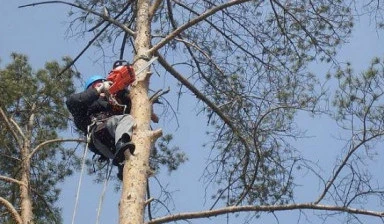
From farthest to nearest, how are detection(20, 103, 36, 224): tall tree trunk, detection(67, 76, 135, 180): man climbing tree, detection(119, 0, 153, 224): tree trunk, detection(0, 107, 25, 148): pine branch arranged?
detection(0, 107, 25, 148): pine branch, detection(20, 103, 36, 224): tall tree trunk, detection(67, 76, 135, 180): man climbing tree, detection(119, 0, 153, 224): tree trunk

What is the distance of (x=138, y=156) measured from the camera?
179 inches

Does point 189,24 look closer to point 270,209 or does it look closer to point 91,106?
point 91,106

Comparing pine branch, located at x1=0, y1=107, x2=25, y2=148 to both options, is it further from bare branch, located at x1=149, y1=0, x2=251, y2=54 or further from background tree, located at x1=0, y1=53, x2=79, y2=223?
bare branch, located at x1=149, y1=0, x2=251, y2=54

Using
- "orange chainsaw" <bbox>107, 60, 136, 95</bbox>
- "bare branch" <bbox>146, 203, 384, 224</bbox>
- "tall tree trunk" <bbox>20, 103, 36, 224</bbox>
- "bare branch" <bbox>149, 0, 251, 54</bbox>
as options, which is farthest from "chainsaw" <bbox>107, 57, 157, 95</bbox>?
"tall tree trunk" <bbox>20, 103, 36, 224</bbox>

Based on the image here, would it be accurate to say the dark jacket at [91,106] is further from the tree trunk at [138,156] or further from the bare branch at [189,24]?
the bare branch at [189,24]

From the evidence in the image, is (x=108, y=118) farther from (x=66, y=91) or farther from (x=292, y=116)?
(x=66, y=91)

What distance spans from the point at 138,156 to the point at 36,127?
14.2ft

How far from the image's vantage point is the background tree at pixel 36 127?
8250 mm

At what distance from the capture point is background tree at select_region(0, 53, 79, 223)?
825 centimetres

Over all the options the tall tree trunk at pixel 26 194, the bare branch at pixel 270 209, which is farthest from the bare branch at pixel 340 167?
the tall tree trunk at pixel 26 194

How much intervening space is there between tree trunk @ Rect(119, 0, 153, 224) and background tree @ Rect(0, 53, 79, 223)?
9.64 ft

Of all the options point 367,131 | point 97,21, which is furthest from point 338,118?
point 97,21

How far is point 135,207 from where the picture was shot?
13.9 ft

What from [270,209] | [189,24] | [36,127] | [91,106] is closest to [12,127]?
[36,127]
